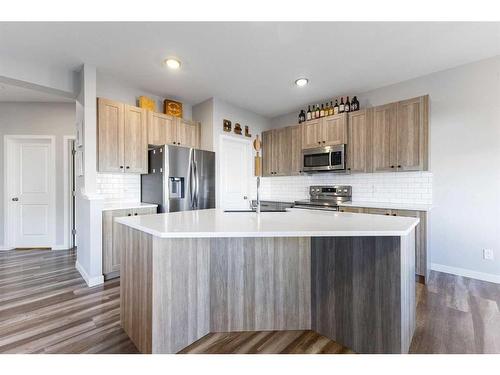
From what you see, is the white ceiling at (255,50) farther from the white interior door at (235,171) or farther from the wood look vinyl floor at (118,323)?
the wood look vinyl floor at (118,323)

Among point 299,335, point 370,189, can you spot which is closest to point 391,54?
point 370,189

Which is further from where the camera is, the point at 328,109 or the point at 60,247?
the point at 60,247

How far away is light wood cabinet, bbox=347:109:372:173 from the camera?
365 centimetres

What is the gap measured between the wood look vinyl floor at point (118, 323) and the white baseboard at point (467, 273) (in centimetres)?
12

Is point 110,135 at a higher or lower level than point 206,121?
lower

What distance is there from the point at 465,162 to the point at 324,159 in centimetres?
176

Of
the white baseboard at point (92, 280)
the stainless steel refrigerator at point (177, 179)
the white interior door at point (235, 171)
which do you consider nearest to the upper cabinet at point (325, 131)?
the white interior door at point (235, 171)

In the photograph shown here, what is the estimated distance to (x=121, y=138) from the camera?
130 inches

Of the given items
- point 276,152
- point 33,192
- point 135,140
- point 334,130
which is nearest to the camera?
point 135,140

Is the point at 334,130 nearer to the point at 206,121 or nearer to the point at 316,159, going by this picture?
the point at 316,159

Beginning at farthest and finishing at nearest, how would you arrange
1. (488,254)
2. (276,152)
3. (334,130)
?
(276,152)
(334,130)
(488,254)

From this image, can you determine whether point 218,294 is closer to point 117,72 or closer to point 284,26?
point 284,26

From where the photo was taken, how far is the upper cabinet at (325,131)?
3887 millimetres

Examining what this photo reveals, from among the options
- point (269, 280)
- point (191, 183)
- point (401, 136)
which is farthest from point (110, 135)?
point (401, 136)
